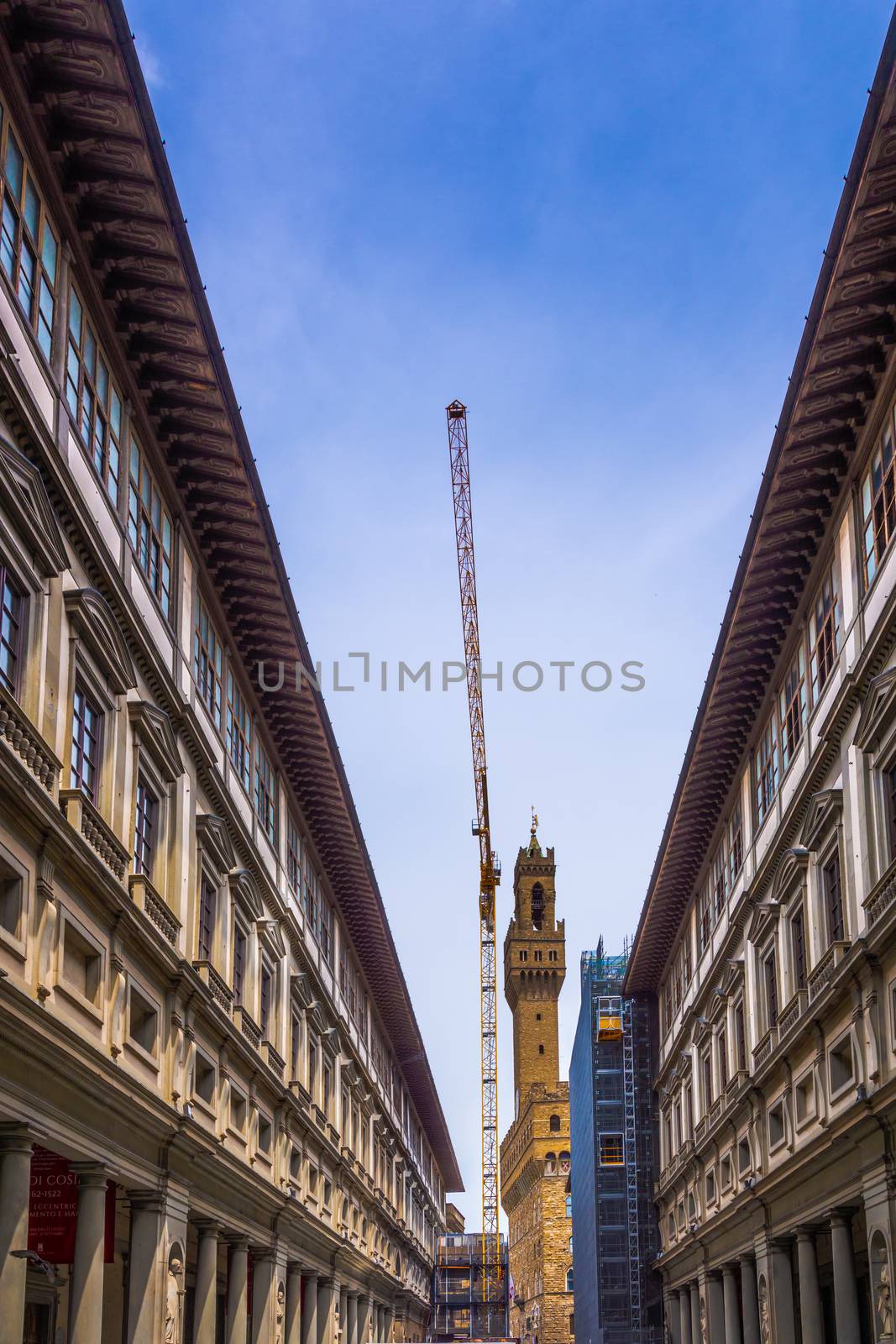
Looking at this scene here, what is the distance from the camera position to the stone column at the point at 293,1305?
137 ft

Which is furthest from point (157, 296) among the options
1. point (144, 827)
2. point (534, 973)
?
point (534, 973)

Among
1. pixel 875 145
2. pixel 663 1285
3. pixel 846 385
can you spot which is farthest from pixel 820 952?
pixel 663 1285

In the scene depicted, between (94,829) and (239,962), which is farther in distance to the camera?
(239,962)

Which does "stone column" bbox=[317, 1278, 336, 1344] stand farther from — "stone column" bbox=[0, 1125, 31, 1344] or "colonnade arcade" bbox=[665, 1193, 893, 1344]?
"stone column" bbox=[0, 1125, 31, 1344]

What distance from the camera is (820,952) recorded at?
3247cm

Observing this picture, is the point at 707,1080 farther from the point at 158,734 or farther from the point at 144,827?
the point at 158,734

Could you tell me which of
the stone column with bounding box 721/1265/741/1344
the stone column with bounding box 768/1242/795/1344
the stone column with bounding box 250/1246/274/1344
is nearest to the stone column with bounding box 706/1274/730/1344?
the stone column with bounding box 721/1265/741/1344

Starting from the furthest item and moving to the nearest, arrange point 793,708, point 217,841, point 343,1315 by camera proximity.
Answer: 1. point 343,1315
2. point 793,708
3. point 217,841

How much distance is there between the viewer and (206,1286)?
3153 centimetres

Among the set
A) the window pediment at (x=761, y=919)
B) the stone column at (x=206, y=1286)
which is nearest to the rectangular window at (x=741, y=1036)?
the window pediment at (x=761, y=919)

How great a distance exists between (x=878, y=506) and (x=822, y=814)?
640cm

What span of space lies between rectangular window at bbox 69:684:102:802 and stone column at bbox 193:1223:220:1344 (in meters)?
11.8

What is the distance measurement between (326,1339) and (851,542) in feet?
101

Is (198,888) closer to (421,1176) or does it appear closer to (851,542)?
(851,542)
